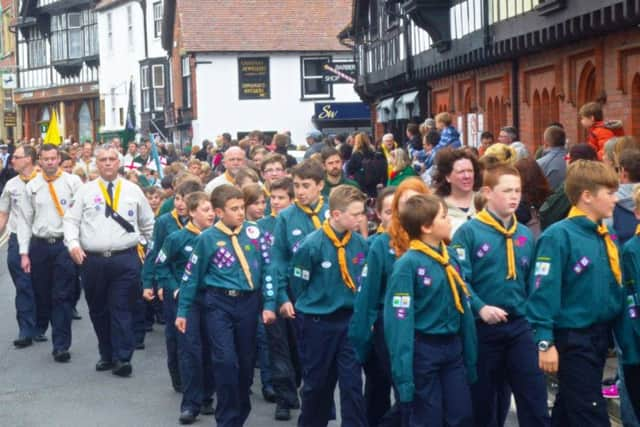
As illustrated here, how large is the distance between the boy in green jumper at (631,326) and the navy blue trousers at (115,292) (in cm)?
582

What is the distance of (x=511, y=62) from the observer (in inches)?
947

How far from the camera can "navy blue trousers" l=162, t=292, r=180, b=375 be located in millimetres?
10930

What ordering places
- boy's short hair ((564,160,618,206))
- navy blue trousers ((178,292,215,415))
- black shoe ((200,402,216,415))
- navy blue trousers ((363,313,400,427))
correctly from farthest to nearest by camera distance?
black shoe ((200,402,216,415)), navy blue trousers ((178,292,215,415)), navy blue trousers ((363,313,400,427)), boy's short hair ((564,160,618,206))

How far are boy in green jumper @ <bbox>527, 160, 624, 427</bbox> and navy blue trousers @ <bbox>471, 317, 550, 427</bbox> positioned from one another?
0.69 ft

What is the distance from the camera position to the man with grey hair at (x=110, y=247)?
12.0 meters

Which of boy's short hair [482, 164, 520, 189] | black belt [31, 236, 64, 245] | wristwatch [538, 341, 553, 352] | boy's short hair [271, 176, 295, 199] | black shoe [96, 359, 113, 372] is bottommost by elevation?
black shoe [96, 359, 113, 372]

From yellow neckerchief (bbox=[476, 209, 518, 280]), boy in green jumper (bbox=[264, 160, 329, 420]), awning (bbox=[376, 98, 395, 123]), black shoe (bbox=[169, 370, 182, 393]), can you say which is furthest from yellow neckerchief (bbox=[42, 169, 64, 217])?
awning (bbox=[376, 98, 395, 123])

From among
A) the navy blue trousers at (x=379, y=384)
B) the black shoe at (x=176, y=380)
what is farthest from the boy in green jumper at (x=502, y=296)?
the black shoe at (x=176, y=380)

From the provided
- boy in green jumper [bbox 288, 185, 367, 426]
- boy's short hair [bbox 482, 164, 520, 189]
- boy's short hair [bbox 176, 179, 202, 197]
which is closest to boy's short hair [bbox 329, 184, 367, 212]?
boy in green jumper [bbox 288, 185, 367, 426]

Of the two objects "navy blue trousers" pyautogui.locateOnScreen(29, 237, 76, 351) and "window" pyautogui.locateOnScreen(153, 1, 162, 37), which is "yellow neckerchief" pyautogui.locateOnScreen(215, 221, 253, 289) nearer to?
"navy blue trousers" pyautogui.locateOnScreen(29, 237, 76, 351)

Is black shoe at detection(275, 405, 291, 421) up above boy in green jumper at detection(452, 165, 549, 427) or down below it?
below

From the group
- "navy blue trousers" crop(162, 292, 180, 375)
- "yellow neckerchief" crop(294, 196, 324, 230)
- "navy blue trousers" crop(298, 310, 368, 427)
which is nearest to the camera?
"navy blue trousers" crop(298, 310, 368, 427)

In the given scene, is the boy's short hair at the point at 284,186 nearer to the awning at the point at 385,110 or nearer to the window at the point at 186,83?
the awning at the point at 385,110

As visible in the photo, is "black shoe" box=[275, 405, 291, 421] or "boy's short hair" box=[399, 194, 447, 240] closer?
"boy's short hair" box=[399, 194, 447, 240]
